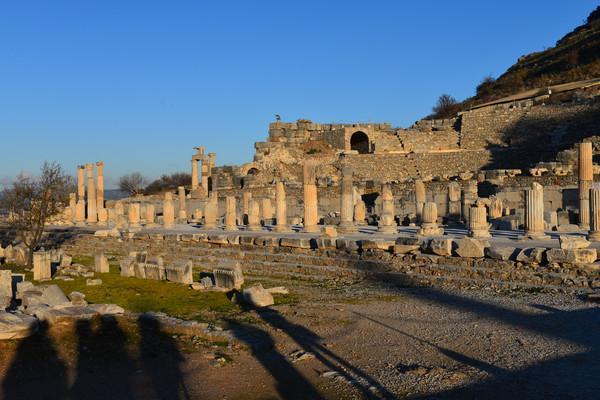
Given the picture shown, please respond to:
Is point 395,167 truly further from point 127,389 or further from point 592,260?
point 127,389

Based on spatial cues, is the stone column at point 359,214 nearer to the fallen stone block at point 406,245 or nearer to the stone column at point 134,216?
the fallen stone block at point 406,245

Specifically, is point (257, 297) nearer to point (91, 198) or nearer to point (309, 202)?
point (309, 202)

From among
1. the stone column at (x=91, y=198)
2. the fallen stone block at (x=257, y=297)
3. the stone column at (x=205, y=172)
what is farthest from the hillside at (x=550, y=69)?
the fallen stone block at (x=257, y=297)

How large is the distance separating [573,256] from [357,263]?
496 cm

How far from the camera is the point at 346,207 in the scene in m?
20.5

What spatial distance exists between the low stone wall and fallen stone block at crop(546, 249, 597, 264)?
0.09m

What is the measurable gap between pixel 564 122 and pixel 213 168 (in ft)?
70.0

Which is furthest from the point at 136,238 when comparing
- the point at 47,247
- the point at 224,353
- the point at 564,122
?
the point at 564,122

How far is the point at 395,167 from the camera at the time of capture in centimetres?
3759

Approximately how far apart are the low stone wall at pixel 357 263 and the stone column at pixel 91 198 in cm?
1345

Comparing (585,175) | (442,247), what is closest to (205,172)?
(585,175)

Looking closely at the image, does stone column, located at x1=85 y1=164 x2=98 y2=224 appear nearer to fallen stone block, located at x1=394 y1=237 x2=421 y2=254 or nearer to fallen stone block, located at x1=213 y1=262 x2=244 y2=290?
fallen stone block, located at x1=213 y1=262 x2=244 y2=290

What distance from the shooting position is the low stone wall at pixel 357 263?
11.6 meters

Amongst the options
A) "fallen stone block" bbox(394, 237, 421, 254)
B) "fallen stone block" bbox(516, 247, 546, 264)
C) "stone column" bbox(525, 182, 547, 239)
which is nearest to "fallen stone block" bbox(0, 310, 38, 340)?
"fallen stone block" bbox(394, 237, 421, 254)
